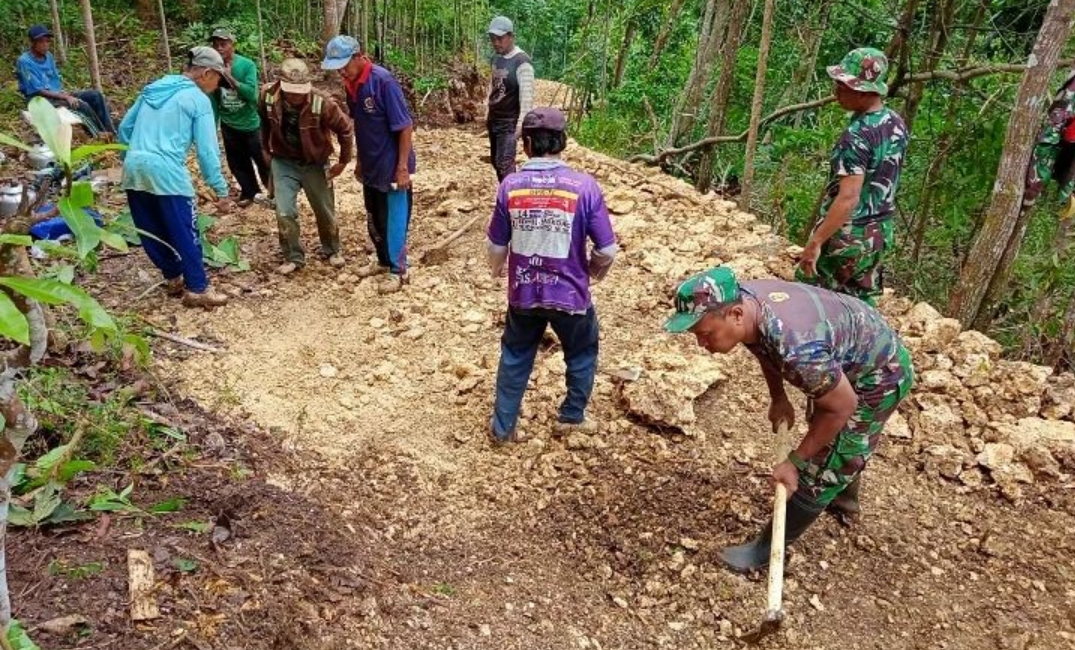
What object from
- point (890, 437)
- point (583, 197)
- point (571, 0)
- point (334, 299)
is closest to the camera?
point (583, 197)

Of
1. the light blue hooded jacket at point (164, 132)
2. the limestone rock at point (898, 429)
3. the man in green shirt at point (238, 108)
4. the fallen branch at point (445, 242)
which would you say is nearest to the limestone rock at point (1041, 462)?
the limestone rock at point (898, 429)

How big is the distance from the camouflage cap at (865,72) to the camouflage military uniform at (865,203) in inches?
4.7

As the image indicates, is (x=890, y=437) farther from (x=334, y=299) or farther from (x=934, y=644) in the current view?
(x=334, y=299)

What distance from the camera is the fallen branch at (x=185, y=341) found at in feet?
13.9

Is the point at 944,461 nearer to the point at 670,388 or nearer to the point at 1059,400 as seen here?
the point at 1059,400

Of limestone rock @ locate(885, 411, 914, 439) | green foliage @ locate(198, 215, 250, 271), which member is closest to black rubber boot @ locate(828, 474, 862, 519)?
limestone rock @ locate(885, 411, 914, 439)

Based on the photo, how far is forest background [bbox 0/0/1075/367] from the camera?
16.0 feet

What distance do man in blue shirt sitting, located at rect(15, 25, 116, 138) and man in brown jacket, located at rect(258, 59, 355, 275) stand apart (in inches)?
125

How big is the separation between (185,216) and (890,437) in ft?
13.3

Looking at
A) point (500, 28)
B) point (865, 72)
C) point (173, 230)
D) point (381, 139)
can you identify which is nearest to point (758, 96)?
point (500, 28)

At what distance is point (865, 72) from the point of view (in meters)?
3.23

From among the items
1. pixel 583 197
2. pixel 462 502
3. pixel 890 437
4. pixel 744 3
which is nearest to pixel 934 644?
pixel 890 437

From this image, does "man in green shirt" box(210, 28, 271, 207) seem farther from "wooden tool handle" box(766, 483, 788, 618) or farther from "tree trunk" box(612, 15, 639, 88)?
"tree trunk" box(612, 15, 639, 88)

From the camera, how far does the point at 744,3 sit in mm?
6406
